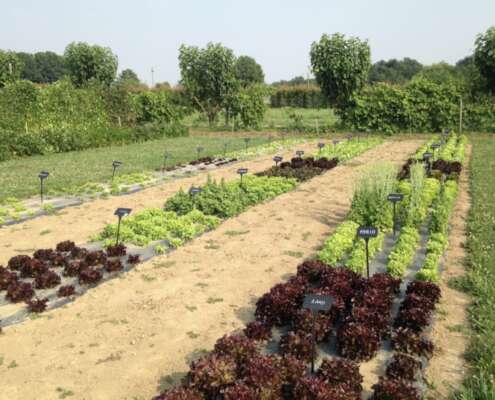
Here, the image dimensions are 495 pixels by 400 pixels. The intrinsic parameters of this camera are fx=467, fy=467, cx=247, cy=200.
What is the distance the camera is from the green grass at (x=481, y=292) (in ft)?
11.9

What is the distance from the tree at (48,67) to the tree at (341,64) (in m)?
88.5

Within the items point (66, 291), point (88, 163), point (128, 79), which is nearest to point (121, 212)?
point (66, 291)

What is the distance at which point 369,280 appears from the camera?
5207 millimetres

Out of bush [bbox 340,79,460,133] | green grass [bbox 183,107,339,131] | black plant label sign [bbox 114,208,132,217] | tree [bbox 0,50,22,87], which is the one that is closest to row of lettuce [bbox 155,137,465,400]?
black plant label sign [bbox 114,208,132,217]

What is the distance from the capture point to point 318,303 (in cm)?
379

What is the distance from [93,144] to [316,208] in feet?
47.6

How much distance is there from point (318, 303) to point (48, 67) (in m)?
112

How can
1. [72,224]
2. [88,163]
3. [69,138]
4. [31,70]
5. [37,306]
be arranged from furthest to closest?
[31,70], [69,138], [88,163], [72,224], [37,306]

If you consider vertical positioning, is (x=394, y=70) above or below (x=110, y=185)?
above

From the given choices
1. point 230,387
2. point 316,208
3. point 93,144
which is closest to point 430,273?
point 230,387

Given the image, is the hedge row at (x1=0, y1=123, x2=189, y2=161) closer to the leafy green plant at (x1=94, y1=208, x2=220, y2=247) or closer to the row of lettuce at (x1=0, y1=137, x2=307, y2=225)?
the row of lettuce at (x1=0, y1=137, x2=307, y2=225)

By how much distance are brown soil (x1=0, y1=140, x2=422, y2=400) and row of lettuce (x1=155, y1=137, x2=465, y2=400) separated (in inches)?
19.4

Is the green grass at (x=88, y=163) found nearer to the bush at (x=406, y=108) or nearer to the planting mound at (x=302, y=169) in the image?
the planting mound at (x=302, y=169)

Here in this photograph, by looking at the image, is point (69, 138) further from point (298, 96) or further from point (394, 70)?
point (394, 70)
